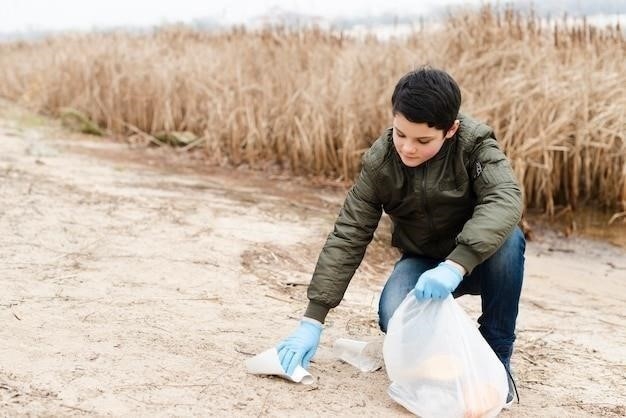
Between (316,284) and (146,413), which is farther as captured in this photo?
(316,284)

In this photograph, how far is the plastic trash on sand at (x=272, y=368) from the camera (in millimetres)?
2236

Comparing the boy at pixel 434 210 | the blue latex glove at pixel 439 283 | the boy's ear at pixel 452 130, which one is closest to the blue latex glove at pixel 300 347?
the boy at pixel 434 210

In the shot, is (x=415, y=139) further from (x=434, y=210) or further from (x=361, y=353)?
(x=361, y=353)

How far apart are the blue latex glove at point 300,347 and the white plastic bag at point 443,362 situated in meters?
0.23

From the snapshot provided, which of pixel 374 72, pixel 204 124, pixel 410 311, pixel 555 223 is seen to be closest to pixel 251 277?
pixel 410 311

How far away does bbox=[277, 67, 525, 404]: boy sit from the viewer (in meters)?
2.09

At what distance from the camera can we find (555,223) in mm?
5309

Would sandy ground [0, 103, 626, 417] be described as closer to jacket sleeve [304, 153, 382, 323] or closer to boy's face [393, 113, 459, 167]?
jacket sleeve [304, 153, 382, 323]

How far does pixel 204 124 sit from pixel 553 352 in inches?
207

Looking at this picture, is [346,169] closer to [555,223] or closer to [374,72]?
[374,72]

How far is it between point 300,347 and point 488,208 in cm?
65

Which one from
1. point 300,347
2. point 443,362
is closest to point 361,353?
point 300,347

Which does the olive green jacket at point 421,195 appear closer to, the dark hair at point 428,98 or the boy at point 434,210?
the boy at point 434,210

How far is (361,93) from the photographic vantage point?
6.05 m
